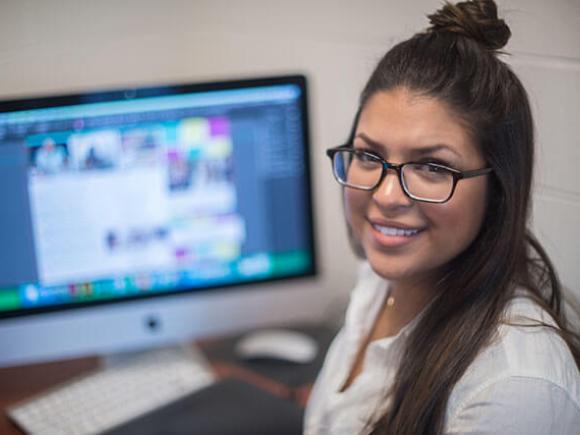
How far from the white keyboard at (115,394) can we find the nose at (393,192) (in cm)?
55

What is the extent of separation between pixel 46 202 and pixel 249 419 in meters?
0.49

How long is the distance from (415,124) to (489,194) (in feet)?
0.44

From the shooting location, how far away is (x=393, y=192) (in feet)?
3.15

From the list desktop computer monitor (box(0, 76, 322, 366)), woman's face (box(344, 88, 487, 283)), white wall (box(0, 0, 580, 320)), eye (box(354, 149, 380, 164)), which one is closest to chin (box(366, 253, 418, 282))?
woman's face (box(344, 88, 487, 283))

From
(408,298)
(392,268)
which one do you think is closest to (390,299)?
(408,298)

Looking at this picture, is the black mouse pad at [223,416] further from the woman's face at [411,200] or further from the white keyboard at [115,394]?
the woman's face at [411,200]

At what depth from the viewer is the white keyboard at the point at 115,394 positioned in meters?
1.20

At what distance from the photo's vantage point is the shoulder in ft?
2.81

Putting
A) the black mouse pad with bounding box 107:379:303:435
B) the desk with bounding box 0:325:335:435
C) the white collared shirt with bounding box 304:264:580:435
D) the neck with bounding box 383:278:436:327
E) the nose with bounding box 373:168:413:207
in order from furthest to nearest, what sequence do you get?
the desk with bounding box 0:325:335:435, the black mouse pad with bounding box 107:379:303:435, the neck with bounding box 383:278:436:327, the nose with bounding box 373:168:413:207, the white collared shirt with bounding box 304:264:580:435

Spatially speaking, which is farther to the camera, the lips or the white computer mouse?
the white computer mouse

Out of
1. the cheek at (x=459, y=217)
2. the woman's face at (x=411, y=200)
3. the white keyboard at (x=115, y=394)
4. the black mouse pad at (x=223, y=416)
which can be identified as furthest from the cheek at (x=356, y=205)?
the white keyboard at (x=115, y=394)

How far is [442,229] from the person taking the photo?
3.12 feet

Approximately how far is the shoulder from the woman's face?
134mm

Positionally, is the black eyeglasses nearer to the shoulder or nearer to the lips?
the lips
